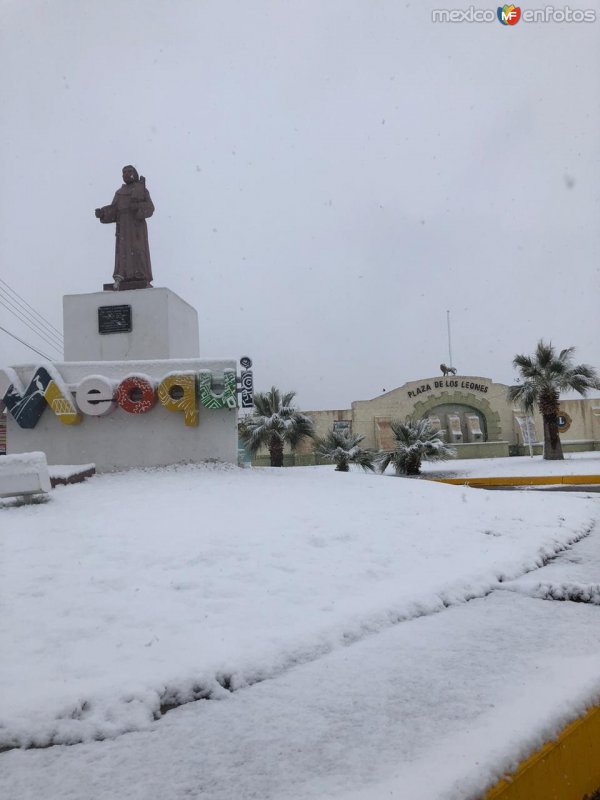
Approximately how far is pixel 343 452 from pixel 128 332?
11985 millimetres

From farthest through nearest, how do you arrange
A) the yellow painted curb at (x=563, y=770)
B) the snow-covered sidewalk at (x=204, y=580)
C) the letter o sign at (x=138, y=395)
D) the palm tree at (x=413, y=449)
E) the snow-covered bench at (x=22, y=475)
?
the palm tree at (x=413, y=449)
the letter o sign at (x=138, y=395)
the snow-covered bench at (x=22, y=475)
the snow-covered sidewalk at (x=204, y=580)
the yellow painted curb at (x=563, y=770)

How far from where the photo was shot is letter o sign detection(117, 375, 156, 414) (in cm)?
1276

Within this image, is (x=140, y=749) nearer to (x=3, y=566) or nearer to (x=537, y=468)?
(x=3, y=566)

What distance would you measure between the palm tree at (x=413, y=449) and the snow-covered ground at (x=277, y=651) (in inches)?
618

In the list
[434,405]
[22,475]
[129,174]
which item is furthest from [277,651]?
[434,405]

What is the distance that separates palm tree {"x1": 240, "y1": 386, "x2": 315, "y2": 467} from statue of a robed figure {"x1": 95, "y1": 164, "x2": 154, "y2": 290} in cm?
1140

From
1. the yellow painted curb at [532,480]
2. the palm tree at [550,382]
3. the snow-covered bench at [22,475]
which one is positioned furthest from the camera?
the palm tree at [550,382]

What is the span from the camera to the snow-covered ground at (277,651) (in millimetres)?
2738

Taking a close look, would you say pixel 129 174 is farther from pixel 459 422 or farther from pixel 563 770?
pixel 459 422

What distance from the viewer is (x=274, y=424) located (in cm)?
2542

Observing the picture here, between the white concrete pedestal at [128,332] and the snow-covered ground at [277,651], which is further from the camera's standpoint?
the white concrete pedestal at [128,332]

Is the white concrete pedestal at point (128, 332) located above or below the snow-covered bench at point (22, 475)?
above

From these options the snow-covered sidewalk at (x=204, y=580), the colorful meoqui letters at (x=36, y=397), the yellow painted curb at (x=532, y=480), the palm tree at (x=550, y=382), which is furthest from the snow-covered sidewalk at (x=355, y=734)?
the palm tree at (x=550, y=382)

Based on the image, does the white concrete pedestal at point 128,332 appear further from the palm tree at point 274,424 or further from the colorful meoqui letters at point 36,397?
the palm tree at point 274,424
